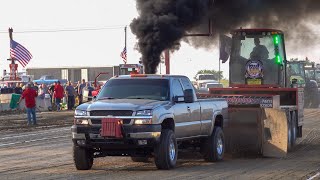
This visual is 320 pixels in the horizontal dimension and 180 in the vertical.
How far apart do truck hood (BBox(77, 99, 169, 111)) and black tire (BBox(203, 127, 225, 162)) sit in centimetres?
209

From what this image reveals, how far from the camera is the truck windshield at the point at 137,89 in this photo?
15211mm

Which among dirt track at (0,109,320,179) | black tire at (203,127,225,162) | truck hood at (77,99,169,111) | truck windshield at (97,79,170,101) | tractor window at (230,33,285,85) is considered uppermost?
tractor window at (230,33,285,85)

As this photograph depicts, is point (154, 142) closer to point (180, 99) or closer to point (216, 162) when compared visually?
point (180, 99)

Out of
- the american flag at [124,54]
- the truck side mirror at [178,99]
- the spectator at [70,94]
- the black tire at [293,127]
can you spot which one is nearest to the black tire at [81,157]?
the truck side mirror at [178,99]

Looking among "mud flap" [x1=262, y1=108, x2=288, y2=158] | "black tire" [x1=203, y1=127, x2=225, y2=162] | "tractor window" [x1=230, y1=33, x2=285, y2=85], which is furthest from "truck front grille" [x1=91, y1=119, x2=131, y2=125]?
"tractor window" [x1=230, y1=33, x2=285, y2=85]

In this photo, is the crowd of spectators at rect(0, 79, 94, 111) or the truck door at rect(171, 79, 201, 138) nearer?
the truck door at rect(171, 79, 201, 138)

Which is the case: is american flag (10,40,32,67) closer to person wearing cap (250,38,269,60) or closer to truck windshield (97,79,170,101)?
person wearing cap (250,38,269,60)

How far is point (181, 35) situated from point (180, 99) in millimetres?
4276

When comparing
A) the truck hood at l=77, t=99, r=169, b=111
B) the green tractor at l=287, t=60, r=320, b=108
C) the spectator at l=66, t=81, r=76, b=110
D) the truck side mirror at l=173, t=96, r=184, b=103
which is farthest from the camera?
the green tractor at l=287, t=60, r=320, b=108

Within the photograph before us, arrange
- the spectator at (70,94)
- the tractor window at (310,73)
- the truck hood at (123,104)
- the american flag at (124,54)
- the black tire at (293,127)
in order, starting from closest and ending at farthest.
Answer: the truck hood at (123,104)
the black tire at (293,127)
the spectator at (70,94)
the tractor window at (310,73)
the american flag at (124,54)

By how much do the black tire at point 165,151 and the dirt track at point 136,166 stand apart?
176 millimetres

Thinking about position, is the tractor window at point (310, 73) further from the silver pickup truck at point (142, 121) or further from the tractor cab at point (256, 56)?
the silver pickup truck at point (142, 121)

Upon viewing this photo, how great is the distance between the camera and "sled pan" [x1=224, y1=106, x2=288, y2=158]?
17469mm

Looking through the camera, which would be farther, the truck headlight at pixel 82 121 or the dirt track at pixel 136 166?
the truck headlight at pixel 82 121
